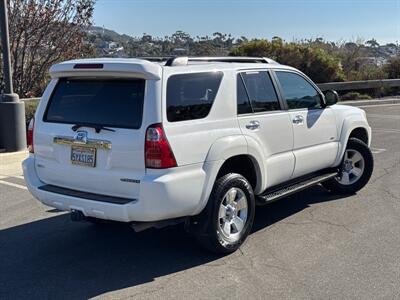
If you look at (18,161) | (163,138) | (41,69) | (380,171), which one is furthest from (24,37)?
(163,138)

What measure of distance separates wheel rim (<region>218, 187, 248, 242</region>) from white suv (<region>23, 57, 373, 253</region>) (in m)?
0.01

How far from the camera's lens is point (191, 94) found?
A: 496 centimetres

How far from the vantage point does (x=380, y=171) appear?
881 centimetres

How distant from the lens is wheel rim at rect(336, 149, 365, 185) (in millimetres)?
7453

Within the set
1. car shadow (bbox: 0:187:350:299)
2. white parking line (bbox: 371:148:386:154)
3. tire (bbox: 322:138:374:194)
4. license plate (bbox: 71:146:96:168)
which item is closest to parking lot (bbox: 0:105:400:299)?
car shadow (bbox: 0:187:350:299)

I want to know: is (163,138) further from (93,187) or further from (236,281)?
(236,281)

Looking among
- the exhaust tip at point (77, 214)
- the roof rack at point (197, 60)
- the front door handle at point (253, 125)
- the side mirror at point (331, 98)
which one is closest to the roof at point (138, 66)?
the roof rack at point (197, 60)

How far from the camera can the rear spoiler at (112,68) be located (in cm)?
463

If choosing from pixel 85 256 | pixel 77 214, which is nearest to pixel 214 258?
pixel 85 256

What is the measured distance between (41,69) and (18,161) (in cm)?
566

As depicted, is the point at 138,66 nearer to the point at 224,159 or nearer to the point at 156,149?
the point at 156,149

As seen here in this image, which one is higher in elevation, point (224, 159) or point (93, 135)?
point (93, 135)

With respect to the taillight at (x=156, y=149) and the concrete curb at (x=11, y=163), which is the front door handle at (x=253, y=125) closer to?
the taillight at (x=156, y=149)

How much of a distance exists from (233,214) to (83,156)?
156 centimetres
